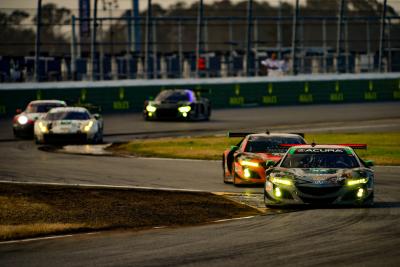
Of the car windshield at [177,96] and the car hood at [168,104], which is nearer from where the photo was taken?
the car hood at [168,104]

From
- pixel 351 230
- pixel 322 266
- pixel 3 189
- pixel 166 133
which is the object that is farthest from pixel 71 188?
pixel 166 133

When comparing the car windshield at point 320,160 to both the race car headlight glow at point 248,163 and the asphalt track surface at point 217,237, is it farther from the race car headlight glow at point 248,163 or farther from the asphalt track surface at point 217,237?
the race car headlight glow at point 248,163

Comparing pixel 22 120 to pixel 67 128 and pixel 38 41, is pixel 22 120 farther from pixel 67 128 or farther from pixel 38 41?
pixel 38 41

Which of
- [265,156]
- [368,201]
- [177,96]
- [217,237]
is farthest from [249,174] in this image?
[177,96]

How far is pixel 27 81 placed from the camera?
52031 mm

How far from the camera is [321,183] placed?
57.2 feet

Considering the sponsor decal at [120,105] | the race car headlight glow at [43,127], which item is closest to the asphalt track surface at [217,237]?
the race car headlight glow at [43,127]

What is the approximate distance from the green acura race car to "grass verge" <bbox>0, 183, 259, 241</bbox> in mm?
581

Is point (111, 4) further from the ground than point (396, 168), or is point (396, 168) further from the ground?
point (111, 4)

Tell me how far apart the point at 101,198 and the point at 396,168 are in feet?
30.7

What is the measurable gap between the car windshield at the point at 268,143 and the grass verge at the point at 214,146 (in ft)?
17.5

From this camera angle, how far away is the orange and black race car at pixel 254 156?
21.8 meters

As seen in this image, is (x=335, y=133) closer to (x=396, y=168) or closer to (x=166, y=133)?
(x=166, y=133)

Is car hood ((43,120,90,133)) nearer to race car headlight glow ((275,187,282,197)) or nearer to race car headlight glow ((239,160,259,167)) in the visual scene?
race car headlight glow ((239,160,259,167))
